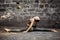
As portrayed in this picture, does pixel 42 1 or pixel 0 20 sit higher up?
pixel 42 1

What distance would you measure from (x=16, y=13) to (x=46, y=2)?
1234 millimetres

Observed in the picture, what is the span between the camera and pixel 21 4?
21.4 feet

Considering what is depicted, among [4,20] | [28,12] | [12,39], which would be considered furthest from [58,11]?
[12,39]

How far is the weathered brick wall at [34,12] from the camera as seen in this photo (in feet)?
21.4

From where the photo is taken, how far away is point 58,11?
652 centimetres

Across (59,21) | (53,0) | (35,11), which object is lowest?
(59,21)

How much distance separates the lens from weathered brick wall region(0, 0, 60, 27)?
651 cm

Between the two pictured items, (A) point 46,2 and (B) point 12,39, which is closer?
(B) point 12,39

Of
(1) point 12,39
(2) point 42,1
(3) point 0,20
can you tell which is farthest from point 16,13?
(1) point 12,39

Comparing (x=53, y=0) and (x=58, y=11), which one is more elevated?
(x=53, y=0)

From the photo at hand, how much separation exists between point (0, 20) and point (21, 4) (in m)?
1.02

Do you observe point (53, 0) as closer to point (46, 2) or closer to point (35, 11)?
point (46, 2)

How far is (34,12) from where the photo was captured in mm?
6520

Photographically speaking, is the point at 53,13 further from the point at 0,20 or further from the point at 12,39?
the point at 12,39
